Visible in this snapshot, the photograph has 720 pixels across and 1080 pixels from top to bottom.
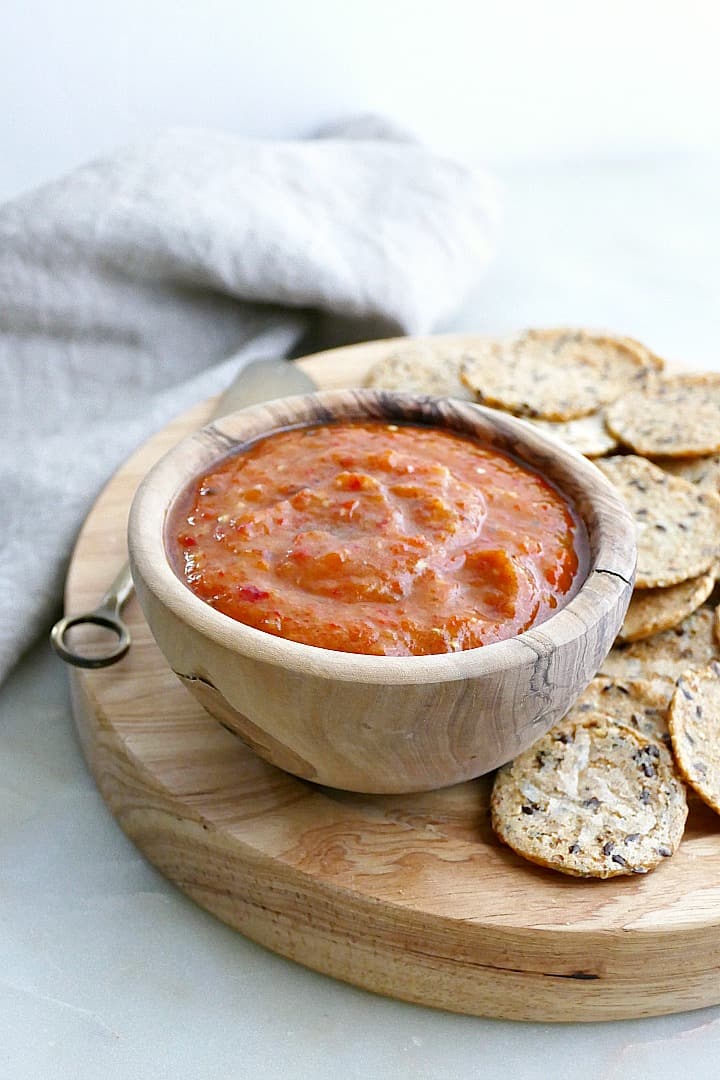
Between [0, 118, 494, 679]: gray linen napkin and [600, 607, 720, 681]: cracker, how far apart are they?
1.16m

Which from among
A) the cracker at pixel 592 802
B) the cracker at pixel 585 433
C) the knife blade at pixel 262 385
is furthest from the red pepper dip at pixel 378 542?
Answer: the knife blade at pixel 262 385

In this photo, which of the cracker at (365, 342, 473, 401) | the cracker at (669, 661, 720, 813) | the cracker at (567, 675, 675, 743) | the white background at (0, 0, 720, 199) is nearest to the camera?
the cracker at (669, 661, 720, 813)

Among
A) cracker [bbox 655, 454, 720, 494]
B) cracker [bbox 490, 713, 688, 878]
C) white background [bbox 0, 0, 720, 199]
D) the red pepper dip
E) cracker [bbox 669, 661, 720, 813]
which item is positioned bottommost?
cracker [bbox 490, 713, 688, 878]

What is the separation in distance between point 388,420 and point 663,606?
566mm

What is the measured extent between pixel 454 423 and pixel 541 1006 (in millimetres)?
935

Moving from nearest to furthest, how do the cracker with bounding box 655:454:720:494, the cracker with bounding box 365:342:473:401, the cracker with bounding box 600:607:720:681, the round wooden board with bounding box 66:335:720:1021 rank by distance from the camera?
the round wooden board with bounding box 66:335:720:1021
the cracker with bounding box 600:607:720:681
the cracker with bounding box 655:454:720:494
the cracker with bounding box 365:342:473:401

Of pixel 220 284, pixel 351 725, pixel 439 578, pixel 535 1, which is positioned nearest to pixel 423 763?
pixel 351 725

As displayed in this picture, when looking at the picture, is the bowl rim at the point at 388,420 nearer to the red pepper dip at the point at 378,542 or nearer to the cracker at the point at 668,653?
the red pepper dip at the point at 378,542

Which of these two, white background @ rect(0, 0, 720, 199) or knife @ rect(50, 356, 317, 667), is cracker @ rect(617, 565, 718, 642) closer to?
knife @ rect(50, 356, 317, 667)

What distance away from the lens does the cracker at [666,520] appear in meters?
2.06

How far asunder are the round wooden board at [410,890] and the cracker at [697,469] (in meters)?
0.81

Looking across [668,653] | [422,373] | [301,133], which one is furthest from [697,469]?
[301,133]

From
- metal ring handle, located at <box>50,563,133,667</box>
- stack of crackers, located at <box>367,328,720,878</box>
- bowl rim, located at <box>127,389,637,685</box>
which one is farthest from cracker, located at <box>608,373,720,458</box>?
metal ring handle, located at <box>50,563,133,667</box>

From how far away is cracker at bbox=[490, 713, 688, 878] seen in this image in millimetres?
1655
